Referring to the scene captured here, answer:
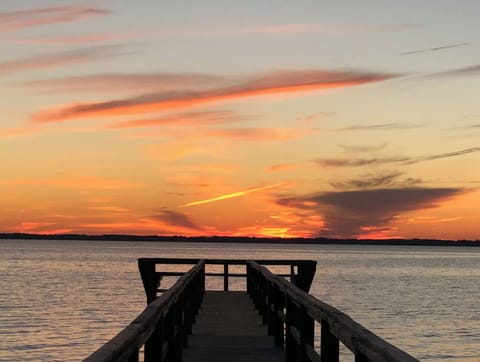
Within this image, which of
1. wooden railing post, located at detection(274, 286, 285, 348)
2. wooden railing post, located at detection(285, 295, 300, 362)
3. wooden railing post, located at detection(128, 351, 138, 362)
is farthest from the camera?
wooden railing post, located at detection(274, 286, 285, 348)

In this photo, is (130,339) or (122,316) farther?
(122,316)

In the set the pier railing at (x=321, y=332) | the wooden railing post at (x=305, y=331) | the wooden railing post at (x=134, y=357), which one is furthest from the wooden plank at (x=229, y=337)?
the wooden railing post at (x=134, y=357)

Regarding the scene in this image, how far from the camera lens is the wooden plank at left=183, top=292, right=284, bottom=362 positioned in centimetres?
1177

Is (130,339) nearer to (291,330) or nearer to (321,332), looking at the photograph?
(321,332)

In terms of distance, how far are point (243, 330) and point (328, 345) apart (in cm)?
849

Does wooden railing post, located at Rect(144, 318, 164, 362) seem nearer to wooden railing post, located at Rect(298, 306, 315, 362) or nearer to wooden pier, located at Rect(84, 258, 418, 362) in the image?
wooden pier, located at Rect(84, 258, 418, 362)

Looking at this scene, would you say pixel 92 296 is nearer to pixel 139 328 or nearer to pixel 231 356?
pixel 231 356

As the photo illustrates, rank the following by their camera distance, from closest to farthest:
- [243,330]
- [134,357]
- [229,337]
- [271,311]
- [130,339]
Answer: [130,339] → [134,357] → [229,337] → [271,311] → [243,330]

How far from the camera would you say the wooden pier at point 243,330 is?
517 centimetres

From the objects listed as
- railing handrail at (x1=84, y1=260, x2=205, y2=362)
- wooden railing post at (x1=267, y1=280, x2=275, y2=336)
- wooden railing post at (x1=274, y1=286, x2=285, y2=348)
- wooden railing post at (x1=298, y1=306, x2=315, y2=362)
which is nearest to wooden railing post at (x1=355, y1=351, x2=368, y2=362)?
railing handrail at (x1=84, y1=260, x2=205, y2=362)

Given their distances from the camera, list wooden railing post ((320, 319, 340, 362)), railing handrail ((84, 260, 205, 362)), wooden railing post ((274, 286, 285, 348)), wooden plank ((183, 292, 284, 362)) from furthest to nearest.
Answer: wooden railing post ((274, 286, 285, 348))
wooden plank ((183, 292, 284, 362))
wooden railing post ((320, 319, 340, 362))
railing handrail ((84, 260, 205, 362))

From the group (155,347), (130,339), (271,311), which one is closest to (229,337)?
(271,311)

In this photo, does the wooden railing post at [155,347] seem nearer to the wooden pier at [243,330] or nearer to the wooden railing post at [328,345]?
the wooden pier at [243,330]

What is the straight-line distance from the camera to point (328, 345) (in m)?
6.68
